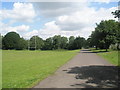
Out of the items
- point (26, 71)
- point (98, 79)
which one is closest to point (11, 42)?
point (26, 71)

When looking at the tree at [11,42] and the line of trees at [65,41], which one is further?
the tree at [11,42]

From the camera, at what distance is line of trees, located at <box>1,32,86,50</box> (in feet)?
427

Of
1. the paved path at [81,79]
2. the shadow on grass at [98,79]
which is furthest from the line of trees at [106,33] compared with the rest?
the shadow on grass at [98,79]

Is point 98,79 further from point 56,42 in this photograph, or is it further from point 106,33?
point 56,42

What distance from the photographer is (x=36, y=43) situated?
14688 centimetres

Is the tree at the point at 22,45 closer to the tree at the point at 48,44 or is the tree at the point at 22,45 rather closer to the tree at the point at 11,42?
the tree at the point at 11,42

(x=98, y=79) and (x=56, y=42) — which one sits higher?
(x=56, y=42)

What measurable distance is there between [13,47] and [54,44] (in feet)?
112

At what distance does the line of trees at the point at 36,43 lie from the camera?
130 m

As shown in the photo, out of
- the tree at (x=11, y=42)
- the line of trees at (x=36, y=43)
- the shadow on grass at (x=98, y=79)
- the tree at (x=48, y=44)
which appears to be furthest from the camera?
the tree at (x=48, y=44)

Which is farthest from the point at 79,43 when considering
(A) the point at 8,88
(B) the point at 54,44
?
(A) the point at 8,88

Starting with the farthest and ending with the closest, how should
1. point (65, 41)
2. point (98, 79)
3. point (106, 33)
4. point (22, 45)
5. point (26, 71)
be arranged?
point (65, 41)
point (22, 45)
point (106, 33)
point (26, 71)
point (98, 79)

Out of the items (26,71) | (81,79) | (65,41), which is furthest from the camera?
(65,41)

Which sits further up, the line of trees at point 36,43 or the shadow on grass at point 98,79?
the line of trees at point 36,43
